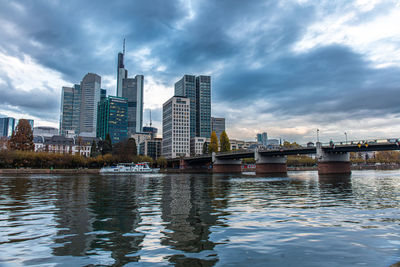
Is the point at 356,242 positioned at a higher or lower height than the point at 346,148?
lower

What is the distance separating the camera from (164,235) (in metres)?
12.5

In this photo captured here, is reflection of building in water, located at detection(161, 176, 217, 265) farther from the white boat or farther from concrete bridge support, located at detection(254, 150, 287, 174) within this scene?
concrete bridge support, located at detection(254, 150, 287, 174)

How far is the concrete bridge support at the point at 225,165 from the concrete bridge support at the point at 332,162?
6078cm

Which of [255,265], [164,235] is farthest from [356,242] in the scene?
[164,235]

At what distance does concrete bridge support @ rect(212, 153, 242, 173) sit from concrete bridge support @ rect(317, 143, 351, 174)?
6078 cm

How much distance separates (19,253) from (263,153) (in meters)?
120

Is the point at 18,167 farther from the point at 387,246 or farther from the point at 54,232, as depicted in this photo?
the point at 387,246

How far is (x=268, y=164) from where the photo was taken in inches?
5069

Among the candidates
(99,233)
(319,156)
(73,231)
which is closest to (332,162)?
(319,156)

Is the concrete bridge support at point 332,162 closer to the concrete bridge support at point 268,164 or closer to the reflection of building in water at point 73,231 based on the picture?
the concrete bridge support at point 268,164

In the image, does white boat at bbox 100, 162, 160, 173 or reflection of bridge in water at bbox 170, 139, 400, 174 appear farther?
white boat at bbox 100, 162, 160, 173

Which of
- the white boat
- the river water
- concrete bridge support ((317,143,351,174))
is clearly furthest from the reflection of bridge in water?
the river water

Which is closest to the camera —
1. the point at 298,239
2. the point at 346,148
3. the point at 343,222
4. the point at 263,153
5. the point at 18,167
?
the point at 298,239

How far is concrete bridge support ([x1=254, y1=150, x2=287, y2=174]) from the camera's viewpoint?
127 m
